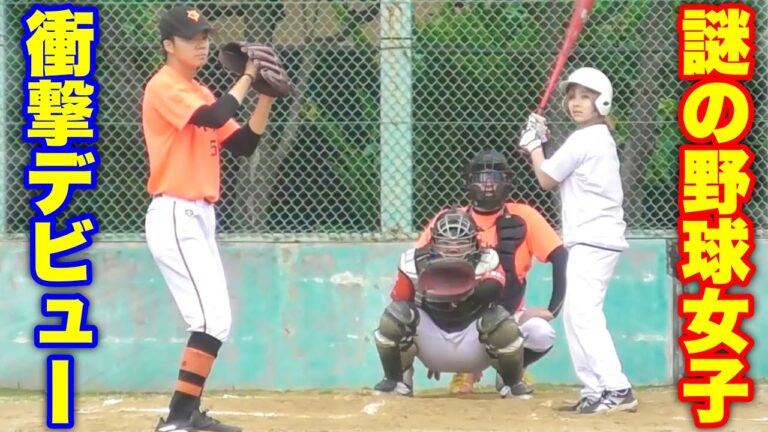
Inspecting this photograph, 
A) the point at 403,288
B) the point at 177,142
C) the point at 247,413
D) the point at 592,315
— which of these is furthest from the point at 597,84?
the point at 247,413

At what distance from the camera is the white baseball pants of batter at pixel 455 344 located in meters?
7.78

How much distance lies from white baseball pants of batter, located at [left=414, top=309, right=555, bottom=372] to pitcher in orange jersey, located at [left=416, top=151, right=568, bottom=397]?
0.02 metres

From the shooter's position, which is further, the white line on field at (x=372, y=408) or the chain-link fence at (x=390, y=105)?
the chain-link fence at (x=390, y=105)

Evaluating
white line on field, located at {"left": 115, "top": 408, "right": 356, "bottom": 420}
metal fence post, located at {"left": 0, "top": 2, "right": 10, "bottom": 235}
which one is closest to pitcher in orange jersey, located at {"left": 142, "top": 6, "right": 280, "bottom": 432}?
white line on field, located at {"left": 115, "top": 408, "right": 356, "bottom": 420}

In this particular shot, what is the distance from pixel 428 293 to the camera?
7.61 metres

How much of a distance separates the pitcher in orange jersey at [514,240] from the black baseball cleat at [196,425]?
1735 millimetres

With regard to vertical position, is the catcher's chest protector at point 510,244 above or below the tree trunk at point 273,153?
below

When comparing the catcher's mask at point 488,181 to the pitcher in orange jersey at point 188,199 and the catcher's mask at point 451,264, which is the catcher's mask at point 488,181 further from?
the pitcher in orange jersey at point 188,199

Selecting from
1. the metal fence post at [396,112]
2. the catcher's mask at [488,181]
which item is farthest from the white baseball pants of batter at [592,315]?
the metal fence post at [396,112]

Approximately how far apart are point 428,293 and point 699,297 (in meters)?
1.36

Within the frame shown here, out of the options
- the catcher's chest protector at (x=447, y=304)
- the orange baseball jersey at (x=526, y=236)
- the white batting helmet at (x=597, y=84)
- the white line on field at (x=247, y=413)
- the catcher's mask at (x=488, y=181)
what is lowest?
the white line on field at (x=247, y=413)

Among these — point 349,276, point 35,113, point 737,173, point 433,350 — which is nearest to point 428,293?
point 433,350

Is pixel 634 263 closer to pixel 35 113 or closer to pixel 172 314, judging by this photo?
pixel 172 314

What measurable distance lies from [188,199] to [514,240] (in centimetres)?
209
